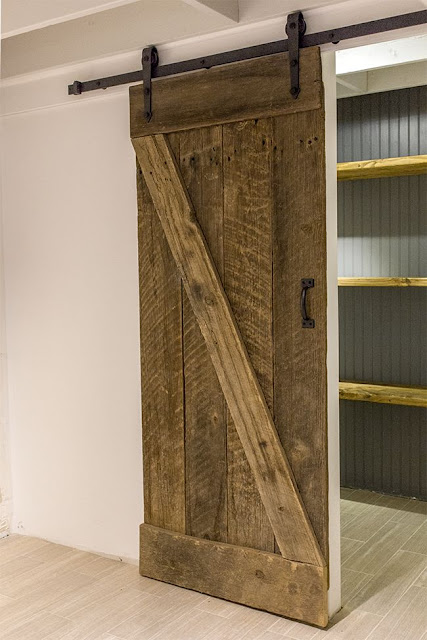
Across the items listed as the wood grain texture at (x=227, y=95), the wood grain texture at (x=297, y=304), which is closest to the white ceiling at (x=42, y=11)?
the wood grain texture at (x=227, y=95)

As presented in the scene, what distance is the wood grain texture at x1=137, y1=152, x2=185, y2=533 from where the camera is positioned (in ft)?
11.1

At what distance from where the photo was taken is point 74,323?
385 cm

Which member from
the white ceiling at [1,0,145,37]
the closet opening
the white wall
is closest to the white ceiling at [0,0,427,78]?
the white ceiling at [1,0,145,37]

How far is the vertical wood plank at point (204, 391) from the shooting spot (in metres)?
3.22

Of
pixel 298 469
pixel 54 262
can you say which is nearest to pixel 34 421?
pixel 54 262

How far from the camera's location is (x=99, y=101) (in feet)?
11.9

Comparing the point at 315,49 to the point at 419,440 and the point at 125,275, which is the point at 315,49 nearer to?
the point at 125,275

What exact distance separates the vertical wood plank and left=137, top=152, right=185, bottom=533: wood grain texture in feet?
0.17

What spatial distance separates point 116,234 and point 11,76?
3.70 feet

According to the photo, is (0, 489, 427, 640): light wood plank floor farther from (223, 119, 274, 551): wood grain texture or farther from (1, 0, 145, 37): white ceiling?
(1, 0, 145, 37): white ceiling

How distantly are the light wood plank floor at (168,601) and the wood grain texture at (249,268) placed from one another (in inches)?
14.6

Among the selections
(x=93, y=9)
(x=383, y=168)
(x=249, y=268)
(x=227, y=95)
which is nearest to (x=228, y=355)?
(x=249, y=268)

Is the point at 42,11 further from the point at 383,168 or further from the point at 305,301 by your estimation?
the point at 383,168

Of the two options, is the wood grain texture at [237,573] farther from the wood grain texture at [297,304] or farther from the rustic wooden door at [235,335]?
the wood grain texture at [297,304]
